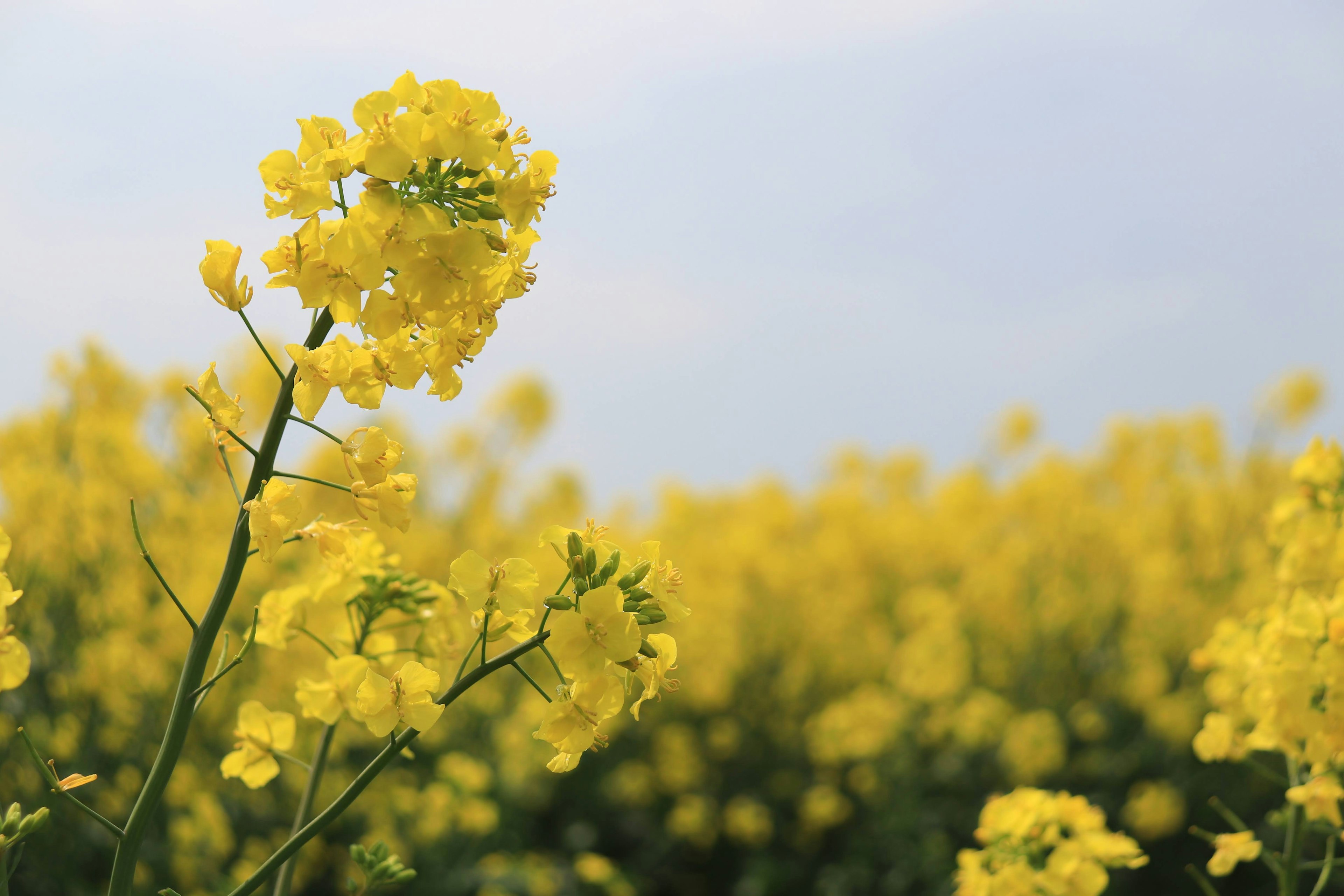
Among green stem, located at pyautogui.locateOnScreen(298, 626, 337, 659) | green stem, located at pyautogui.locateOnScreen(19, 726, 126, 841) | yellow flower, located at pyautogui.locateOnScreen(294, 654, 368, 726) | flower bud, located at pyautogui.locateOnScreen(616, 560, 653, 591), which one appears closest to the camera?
green stem, located at pyautogui.locateOnScreen(19, 726, 126, 841)

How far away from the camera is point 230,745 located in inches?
184

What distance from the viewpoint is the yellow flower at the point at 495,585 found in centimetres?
109

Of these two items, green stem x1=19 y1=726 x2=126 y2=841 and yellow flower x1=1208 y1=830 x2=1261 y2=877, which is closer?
green stem x1=19 y1=726 x2=126 y2=841

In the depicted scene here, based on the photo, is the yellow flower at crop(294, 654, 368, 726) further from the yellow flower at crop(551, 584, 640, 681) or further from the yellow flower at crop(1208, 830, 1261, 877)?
the yellow flower at crop(1208, 830, 1261, 877)

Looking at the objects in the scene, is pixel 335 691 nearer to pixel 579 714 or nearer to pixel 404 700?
pixel 404 700

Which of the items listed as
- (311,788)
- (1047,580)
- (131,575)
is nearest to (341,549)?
(311,788)

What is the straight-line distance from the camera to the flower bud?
3.56 feet

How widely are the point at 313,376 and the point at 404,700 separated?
382 mm

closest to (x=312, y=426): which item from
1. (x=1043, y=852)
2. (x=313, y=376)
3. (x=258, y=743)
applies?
(x=313, y=376)

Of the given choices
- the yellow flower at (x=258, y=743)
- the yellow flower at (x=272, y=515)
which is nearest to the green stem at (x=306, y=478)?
the yellow flower at (x=272, y=515)

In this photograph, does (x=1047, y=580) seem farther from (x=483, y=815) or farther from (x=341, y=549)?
(x=341, y=549)

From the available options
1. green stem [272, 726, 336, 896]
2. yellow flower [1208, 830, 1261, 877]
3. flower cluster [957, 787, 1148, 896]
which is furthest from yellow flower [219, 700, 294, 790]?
yellow flower [1208, 830, 1261, 877]

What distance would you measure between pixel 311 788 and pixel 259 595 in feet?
11.8

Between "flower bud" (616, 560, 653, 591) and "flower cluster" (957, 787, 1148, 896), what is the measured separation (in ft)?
3.42
